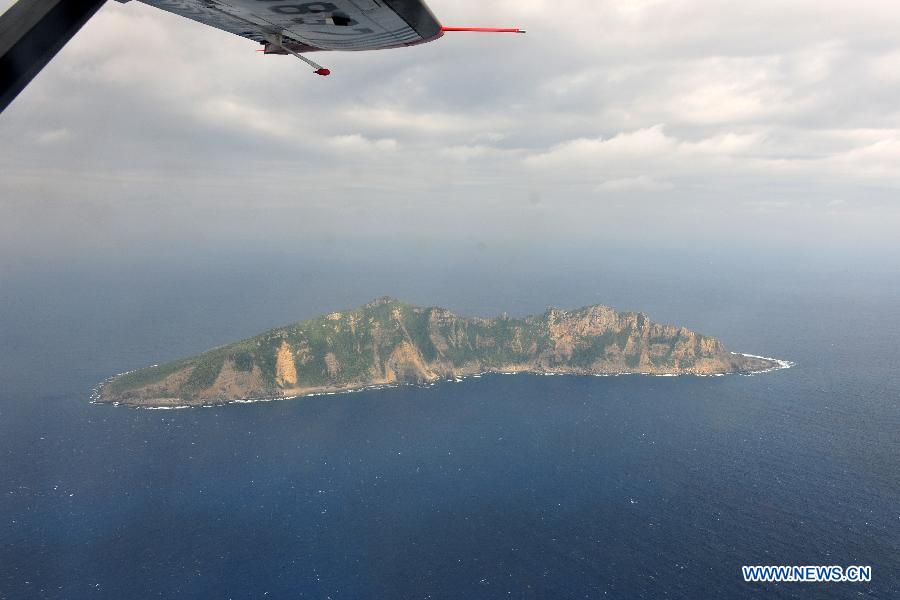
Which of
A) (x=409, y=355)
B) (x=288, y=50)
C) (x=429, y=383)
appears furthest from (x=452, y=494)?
(x=288, y=50)

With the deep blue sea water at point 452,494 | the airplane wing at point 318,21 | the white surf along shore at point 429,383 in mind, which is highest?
the airplane wing at point 318,21

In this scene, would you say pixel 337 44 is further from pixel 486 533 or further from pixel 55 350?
pixel 55 350

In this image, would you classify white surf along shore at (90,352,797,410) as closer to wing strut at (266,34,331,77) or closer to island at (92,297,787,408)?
island at (92,297,787,408)

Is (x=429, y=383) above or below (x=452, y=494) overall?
above

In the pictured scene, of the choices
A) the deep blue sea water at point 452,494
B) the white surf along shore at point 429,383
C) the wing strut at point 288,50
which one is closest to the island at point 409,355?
the white surf along shore at point 429,383

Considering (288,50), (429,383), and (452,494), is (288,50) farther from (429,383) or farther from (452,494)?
(429,383)

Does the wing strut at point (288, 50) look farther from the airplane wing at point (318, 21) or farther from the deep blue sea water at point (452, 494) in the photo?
the deep blue sea water at point (452, 494)

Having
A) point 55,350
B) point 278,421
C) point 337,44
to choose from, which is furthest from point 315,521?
point 55,350
